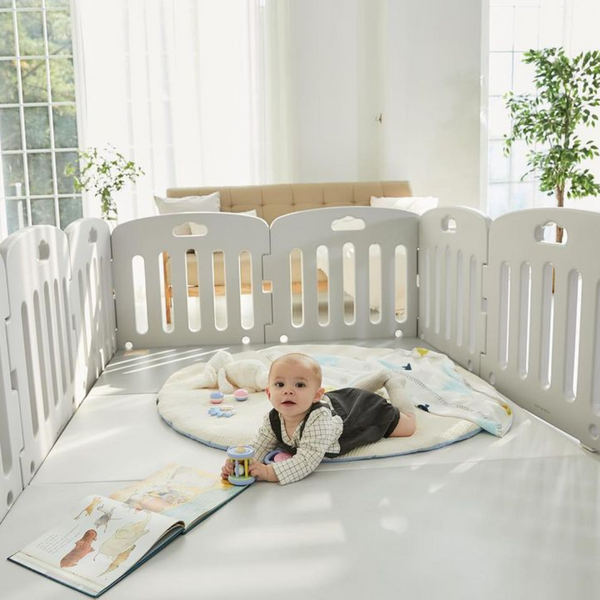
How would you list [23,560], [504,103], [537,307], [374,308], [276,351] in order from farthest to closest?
[504,103] → [374,308] → [276,351] → [537,307] → [23,560]

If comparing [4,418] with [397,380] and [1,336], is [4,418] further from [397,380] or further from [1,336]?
[397,380]

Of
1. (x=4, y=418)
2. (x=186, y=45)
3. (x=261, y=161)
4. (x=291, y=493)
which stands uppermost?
(x=186, y=45)

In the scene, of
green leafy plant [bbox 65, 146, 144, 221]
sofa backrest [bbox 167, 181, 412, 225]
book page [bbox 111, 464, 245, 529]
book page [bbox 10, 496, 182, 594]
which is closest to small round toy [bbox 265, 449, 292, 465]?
book page [bbox 111, 464, 245, 529]

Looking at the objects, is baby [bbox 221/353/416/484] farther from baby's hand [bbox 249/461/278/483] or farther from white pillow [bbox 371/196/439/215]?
white pillow [bbox 371/196/439/215]

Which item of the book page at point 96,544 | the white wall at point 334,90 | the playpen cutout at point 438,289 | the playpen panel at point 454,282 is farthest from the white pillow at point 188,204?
the book page at point 96,544

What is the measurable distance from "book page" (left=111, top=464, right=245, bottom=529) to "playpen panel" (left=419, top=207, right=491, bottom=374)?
0.89 m

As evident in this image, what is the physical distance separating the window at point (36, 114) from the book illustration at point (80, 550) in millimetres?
3502

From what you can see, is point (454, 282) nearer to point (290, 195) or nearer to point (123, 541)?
point (123, 541)

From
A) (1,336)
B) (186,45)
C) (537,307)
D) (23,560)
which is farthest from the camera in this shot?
(186,45)

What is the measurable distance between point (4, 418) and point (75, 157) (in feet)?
10.9

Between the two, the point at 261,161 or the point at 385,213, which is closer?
the point at 385,213

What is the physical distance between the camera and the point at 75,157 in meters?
4.24

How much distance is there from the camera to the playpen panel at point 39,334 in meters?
1.30

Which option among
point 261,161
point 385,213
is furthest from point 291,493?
point 261,161
